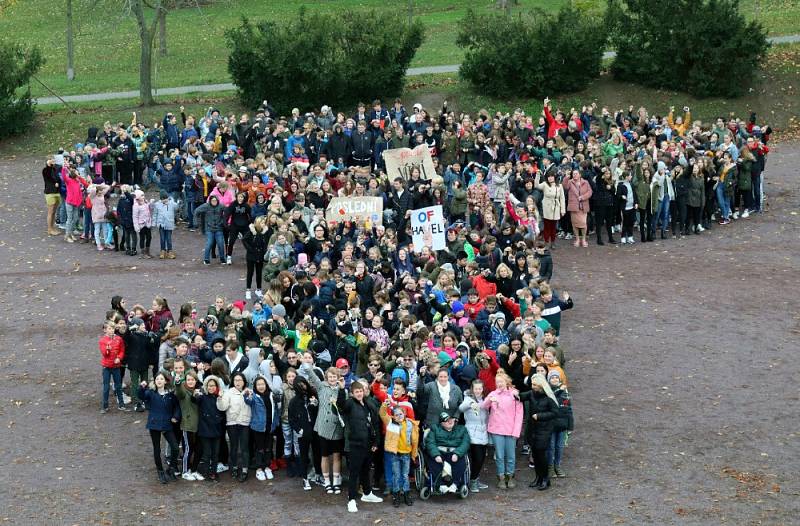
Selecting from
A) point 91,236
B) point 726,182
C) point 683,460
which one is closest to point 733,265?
point 726,182

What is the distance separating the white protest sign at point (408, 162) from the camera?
27.2m

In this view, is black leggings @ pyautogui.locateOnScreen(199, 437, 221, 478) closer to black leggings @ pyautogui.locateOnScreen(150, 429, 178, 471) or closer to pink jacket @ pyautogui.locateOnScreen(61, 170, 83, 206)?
black leggings @ pyautogui.locateOnScreen(150, 429, 178, 471)

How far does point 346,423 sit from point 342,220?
29.5ft

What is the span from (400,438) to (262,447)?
1984mm

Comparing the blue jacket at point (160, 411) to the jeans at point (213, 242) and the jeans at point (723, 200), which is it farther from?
the jeans at point (723, 200)

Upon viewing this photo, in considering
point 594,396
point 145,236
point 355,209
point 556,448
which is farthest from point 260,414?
point 145,236

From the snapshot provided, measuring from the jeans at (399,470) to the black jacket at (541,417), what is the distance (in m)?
1.58

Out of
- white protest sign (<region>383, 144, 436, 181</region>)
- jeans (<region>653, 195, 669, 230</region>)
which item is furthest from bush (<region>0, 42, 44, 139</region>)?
jeans (<region>653, 195, 669, 230</region>)

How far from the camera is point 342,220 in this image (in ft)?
79.9

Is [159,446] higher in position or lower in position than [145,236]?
lower

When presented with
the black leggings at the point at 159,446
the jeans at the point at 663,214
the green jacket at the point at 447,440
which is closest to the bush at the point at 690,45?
the jeans at the point at 663,214

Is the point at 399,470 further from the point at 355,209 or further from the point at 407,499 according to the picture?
the point at 355,209

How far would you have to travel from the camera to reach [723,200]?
2794 centimetres

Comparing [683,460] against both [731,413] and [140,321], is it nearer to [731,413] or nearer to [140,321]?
[731,413]
